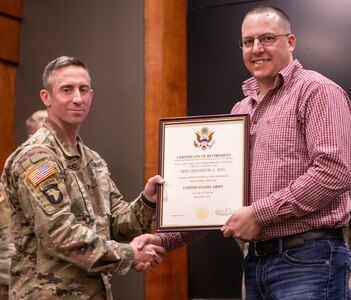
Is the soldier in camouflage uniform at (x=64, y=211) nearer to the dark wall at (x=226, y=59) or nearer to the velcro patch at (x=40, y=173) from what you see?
the velcro patch at (x=40, y=173)

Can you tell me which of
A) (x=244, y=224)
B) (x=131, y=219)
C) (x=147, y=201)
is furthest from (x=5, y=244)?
(x=244, y=224)

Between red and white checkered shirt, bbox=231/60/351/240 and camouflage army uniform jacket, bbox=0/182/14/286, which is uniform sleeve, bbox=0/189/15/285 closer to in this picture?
camouflage army uniform jacket, bbox=0/182/14/286

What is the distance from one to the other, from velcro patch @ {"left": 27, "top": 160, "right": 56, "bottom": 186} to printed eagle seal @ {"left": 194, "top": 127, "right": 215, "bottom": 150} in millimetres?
577

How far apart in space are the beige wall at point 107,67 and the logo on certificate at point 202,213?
1877mm

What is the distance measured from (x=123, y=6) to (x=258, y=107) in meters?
2.33

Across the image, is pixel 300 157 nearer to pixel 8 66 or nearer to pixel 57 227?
pixel 57 227

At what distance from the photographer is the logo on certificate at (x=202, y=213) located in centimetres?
270

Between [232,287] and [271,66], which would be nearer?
[271,66]

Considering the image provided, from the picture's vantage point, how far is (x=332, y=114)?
8.00 feet

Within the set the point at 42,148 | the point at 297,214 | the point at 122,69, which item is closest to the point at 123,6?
the point at 122,69

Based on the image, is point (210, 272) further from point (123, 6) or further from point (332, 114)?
point (332, 114)

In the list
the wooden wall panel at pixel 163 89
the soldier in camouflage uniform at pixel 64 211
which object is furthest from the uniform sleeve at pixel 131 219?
the wooden wall panel at pixel 163 89

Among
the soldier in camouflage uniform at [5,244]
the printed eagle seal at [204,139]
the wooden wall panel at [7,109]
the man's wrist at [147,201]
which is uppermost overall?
the wooden wall panel at [7,109]

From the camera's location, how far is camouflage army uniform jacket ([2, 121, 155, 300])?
111 inches
